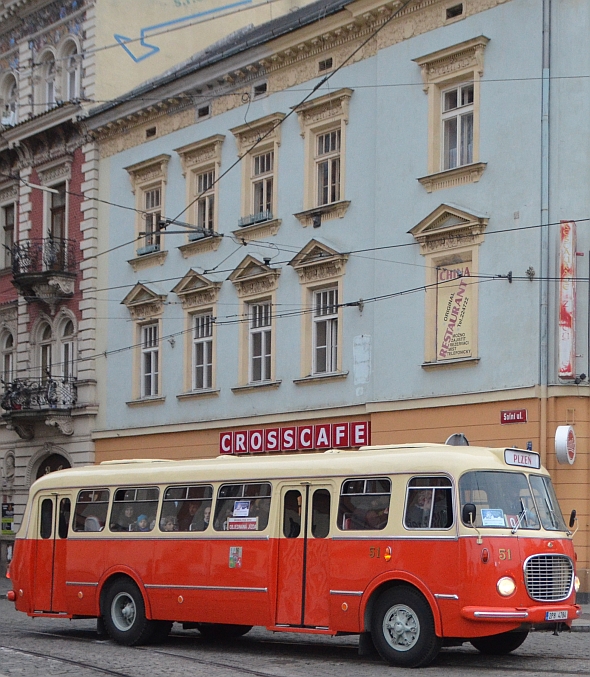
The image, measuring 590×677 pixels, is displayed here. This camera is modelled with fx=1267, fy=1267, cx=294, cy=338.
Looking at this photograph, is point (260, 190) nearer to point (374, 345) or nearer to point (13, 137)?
point (374, 345)

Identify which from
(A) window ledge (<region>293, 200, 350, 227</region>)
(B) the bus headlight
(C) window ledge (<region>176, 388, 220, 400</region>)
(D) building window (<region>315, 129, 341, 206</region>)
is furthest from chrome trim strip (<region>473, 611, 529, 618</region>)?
(C) window ledge (<region>176, 388, 220, 400</region>)

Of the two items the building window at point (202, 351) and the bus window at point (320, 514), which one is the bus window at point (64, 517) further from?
the building window at point (202, 351)

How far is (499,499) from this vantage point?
14.3 metres

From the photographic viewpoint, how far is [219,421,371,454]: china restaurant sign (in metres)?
25.9

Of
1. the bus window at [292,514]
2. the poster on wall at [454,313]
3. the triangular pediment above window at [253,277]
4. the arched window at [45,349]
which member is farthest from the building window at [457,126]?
the arched window at [45,349]

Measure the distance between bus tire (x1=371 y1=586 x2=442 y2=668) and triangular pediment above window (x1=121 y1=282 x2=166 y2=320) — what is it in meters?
17.9

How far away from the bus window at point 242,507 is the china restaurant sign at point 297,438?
30.2 ft

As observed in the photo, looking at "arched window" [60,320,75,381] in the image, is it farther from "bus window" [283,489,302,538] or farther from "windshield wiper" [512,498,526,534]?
"windshield wiper" [512,498,526,534]

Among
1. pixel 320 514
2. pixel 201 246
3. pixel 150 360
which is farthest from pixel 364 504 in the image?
pixel 150 360

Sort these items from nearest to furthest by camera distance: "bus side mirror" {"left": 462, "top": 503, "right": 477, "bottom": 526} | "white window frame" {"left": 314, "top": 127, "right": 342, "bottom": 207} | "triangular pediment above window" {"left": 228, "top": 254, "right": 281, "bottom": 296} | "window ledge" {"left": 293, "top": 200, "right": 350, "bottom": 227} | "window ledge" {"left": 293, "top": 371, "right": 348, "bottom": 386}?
"bus side mirror" {"left": 462, "top": 503, "right": 477, "bottom": 526} → "window ledge" {"left": 293, "top": 371, "right": 348, "bottom": 386} → "window ledge" {"left": 293, "top": 200, "right": 350, "bottom": 227} → "white window frame" {"left": 314, "top": 127, "right": 342, "bottom": 207} → "triangular pediment above window" {"left": 228, "top": 254, "right": 281, "bottom": 296}

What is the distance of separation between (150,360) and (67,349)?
11.9 feet

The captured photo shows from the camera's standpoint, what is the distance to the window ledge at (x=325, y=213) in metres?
26.6

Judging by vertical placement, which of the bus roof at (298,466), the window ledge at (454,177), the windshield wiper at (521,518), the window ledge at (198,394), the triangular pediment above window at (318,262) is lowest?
the windshield wiper at (521,518)

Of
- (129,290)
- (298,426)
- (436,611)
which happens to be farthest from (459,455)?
(129,290)
